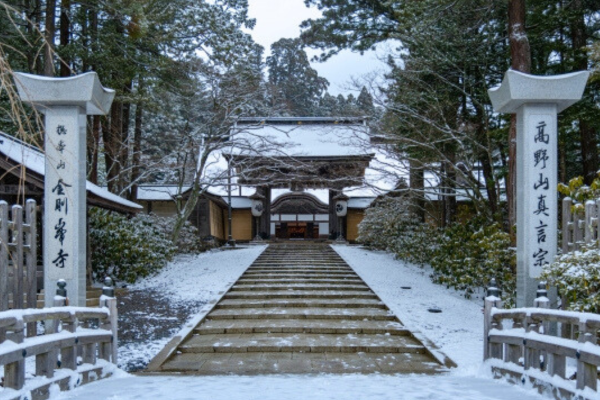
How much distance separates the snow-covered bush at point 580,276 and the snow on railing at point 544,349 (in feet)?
0.89

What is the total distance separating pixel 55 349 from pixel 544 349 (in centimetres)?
434

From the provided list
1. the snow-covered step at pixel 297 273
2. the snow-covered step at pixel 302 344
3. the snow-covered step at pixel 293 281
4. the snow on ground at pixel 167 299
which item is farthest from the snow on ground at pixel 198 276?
the snow-covered step at pixel 302 344

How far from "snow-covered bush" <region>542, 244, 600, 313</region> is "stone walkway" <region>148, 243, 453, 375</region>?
170 cm

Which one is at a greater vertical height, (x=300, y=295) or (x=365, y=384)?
(x=365, y=384)

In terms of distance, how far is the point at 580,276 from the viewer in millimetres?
5527

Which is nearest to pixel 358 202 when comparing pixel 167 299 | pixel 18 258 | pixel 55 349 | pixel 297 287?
pixel 297 287

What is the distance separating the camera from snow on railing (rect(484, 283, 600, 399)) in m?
4.05

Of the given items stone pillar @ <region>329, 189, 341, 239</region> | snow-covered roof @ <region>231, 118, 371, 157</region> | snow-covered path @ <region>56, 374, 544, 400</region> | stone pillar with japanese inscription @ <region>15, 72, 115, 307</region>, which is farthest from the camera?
stone pillar @ <region>329, 189, 341, 239</region>

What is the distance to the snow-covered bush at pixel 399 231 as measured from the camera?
15.8 meters

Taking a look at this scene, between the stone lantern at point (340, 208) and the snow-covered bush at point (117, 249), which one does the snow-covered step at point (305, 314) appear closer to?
the snow-covered bush at point (117, 249)

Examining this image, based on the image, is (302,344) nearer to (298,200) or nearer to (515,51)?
(515,51)

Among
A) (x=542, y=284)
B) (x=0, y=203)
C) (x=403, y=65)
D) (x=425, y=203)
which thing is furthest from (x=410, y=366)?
(x=425, y=203)

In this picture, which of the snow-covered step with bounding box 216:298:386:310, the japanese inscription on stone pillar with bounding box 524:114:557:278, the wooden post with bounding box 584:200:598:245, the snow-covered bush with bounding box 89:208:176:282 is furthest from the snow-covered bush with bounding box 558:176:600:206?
the snow-covered bush with bounding box 89:208:176:282

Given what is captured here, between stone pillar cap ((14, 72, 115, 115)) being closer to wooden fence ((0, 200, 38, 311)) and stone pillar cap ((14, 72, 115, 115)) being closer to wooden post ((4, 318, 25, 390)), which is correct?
wooden fence ((0, 200, 38, 311))
